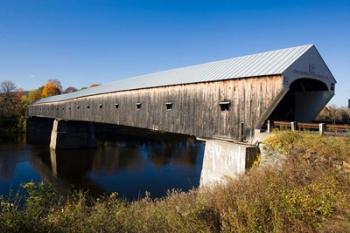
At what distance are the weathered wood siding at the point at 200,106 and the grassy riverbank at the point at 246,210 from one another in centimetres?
327

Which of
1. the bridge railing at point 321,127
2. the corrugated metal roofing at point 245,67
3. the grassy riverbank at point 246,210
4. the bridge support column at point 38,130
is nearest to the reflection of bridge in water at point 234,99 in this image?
the corrugated metal roofing at point 245,67

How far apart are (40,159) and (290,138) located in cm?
2589

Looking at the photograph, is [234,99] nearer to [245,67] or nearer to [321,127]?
[245,67]

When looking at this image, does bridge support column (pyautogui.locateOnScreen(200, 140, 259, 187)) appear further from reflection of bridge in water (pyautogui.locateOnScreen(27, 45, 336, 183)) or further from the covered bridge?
the covered bridge

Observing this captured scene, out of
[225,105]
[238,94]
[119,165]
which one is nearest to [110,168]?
[119,165]

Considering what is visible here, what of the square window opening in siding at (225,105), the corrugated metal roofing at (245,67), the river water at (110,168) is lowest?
the river water at (110,168)

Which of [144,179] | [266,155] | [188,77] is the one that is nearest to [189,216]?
[266,155]

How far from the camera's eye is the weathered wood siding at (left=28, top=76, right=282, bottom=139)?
10.6m

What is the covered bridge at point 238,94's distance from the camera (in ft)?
33.7

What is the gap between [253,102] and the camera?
10688mm

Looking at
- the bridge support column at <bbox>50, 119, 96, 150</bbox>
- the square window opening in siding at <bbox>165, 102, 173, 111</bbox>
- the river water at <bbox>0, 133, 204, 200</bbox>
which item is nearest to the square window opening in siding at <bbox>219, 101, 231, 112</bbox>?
the square window opening in siding at <bbox>165, 102, 173, 111</bbox>

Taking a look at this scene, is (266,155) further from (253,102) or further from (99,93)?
(99,93)

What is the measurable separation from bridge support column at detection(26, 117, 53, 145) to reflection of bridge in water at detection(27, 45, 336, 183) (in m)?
30.3

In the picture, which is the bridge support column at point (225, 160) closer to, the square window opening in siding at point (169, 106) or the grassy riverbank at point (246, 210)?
the grassy riverbank at point (246, 210)
